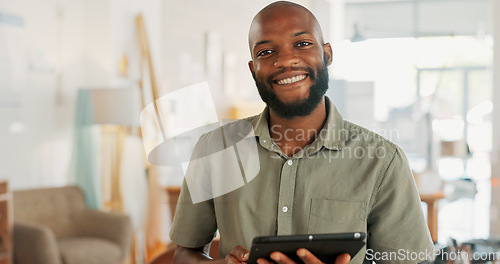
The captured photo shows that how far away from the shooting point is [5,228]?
1.57 metres

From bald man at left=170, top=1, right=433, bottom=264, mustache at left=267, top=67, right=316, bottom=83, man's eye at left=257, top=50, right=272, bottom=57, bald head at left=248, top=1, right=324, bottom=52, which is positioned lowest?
bald man at left=170, top=1, right=433, bottom=264

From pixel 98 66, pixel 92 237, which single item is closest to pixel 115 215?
pixel 92 237

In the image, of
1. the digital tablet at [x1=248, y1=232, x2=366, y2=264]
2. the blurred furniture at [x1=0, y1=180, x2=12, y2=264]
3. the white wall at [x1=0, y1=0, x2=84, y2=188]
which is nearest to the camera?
the digital tablet at [x1=248, y1=232, x2=366, y2=264]

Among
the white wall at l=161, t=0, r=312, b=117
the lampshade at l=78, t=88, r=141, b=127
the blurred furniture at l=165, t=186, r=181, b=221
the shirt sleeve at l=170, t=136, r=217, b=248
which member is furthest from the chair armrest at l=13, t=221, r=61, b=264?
the shirt sleeve at l=170, t=136, r=217, b=248

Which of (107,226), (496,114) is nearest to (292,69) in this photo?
(496,114)

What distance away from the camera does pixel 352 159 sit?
1.74 feet

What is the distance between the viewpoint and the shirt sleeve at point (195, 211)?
576 mm

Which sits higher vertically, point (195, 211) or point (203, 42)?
point (203, 42)

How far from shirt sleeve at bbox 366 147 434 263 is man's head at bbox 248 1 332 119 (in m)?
0.10

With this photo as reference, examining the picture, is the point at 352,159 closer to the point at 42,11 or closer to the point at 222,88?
the point at 222,88

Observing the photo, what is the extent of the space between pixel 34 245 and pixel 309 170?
51.2 inches

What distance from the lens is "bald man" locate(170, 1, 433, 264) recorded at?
490 mm

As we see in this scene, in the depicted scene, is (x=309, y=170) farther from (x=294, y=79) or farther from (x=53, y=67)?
(x=53, y=67)

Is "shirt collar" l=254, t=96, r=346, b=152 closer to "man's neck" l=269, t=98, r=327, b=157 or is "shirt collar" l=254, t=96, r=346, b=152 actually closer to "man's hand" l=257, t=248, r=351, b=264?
"man's neck" l=269, t=98, r=327, b=157
